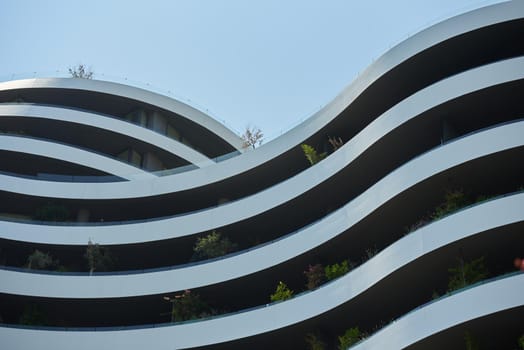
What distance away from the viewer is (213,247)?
43500mm

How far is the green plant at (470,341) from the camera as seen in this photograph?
30.4 metres

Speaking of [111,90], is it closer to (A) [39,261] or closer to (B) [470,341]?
(A) [39,261]

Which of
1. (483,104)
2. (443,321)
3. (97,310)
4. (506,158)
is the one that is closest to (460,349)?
(443,321)

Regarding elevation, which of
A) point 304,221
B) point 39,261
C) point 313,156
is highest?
point 313,156

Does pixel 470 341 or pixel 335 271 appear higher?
pixel 335 271

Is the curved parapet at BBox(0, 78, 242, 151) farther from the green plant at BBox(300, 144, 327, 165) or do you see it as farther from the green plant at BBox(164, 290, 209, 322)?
the green plant at BBox(164, 290, 209, 322)

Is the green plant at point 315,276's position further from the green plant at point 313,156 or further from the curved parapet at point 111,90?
the curved parapet at point 111,90

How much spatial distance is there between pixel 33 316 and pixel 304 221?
42.3 ft

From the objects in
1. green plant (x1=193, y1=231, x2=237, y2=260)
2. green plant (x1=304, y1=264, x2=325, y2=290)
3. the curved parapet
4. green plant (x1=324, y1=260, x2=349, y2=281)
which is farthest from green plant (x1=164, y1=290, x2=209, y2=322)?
the curved parapet

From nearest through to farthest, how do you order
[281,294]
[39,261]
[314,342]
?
[314,342], [281,294], [39,261]

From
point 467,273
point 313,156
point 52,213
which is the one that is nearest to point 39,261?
point 52,213

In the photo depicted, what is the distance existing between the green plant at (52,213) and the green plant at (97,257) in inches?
131

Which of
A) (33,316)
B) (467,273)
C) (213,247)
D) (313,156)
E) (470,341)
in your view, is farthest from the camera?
(213,247)

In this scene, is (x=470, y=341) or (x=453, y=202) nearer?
(x=470, y=341)
